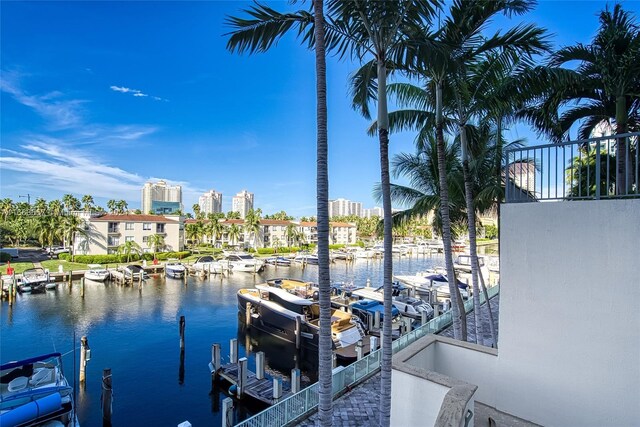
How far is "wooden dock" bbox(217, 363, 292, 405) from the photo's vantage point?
12.4 metres

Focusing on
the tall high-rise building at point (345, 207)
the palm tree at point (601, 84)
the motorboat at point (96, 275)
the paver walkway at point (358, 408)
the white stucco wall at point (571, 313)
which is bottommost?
the motorboat at point (96, 275)

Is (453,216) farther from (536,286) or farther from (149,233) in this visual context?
(149,233)

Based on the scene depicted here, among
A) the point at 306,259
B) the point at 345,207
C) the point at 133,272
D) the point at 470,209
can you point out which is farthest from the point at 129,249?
the point at 345,207

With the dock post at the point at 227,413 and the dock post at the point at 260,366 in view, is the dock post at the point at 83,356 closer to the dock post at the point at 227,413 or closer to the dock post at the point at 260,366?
the dock post at the point at 260,366

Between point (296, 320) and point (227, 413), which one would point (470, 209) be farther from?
point (296, 320)

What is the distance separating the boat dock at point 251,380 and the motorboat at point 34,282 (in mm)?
26459

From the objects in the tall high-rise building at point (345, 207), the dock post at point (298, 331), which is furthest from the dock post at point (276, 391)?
the tall high-rise building at point (345, 207)

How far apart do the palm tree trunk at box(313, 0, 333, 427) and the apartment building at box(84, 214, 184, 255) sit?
166ft

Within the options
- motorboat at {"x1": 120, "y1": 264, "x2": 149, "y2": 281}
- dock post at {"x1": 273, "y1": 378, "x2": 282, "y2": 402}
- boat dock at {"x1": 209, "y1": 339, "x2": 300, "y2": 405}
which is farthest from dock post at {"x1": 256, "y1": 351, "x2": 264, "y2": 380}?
motorboat at {"x1": 120, "y1": 264, "x2": 149, "y2": 281}

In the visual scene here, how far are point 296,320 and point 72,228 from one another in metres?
39.5

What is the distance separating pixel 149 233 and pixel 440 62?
174ft

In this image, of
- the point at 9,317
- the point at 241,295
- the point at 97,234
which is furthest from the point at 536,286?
the point at 97,234

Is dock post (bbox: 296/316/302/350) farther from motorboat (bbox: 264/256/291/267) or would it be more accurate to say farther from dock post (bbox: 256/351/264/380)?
motorboat (bbox: 264/256/291/267)

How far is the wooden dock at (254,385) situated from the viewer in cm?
1242
